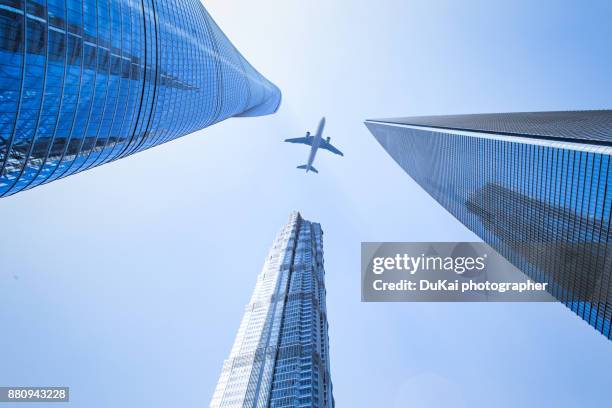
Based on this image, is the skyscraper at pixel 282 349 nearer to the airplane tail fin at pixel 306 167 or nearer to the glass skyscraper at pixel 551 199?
the airplane tail fin at pixel 306 167

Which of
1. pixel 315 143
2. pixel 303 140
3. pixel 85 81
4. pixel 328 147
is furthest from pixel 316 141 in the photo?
pixel 85 81

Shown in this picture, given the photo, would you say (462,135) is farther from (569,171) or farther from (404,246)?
(404,246)

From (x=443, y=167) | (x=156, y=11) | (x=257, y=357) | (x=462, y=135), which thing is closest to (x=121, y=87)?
(x=156, y=11)

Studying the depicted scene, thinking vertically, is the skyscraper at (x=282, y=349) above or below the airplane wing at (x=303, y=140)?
below

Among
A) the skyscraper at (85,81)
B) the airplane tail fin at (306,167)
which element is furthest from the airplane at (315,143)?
the skyscraper at (85,81)

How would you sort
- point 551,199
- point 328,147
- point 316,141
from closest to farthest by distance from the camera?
point 551,199
point 316,141
point 328,147

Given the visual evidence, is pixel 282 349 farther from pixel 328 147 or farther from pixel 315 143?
pixel 328 147
